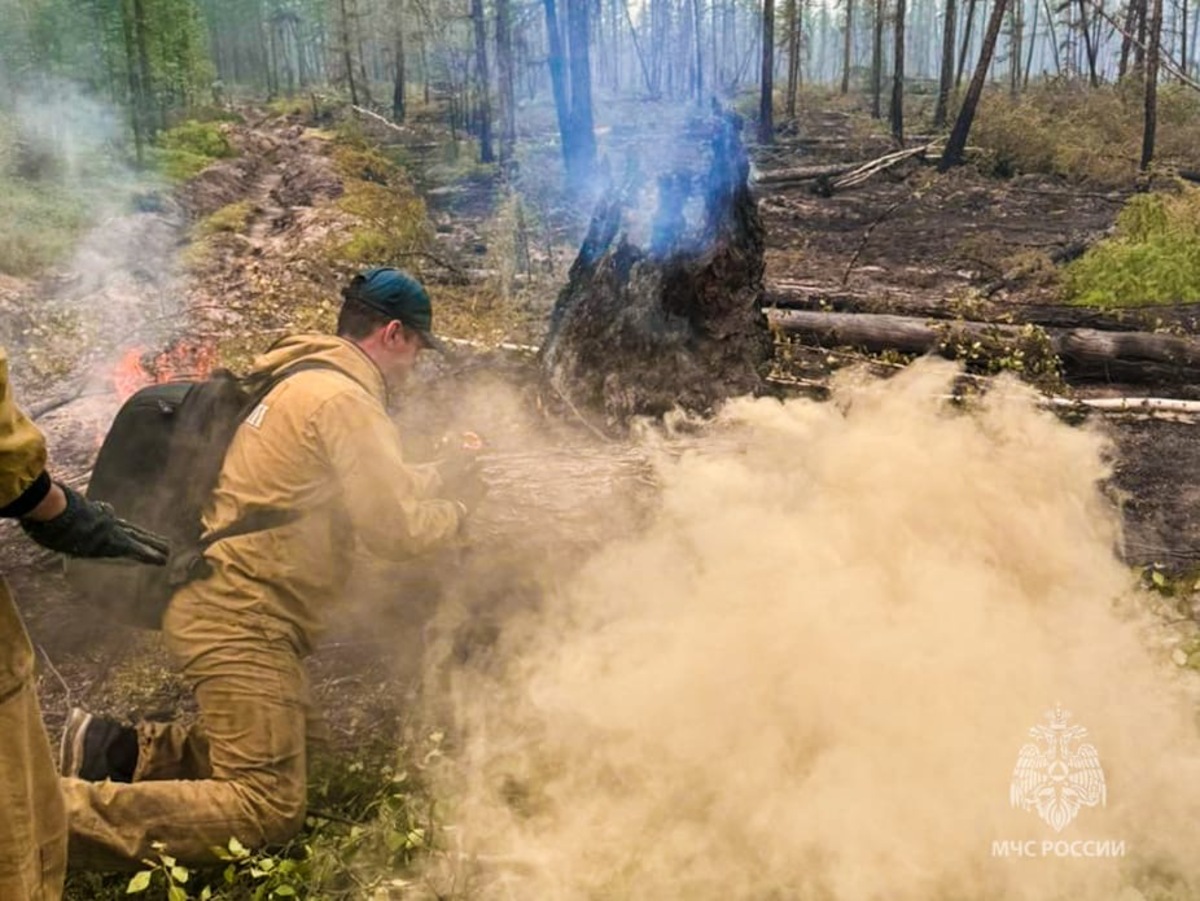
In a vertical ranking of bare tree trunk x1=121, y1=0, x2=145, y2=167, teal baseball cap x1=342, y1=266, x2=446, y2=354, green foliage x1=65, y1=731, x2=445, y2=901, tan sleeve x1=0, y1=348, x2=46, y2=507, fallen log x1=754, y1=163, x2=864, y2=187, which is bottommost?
green foliage x1=65, y1=731, x2=445, y2=901

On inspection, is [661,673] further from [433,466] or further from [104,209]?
[104,209]

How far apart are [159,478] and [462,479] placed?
1.07 m

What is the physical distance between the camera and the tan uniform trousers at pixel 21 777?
6.07ft

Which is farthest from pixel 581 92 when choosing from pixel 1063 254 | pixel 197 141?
pixel 197 141

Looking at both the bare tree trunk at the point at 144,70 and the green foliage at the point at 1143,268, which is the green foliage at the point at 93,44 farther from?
the green foliage at the point at 1143,268

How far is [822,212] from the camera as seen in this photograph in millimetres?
15727

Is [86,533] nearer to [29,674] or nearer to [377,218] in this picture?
[29,674]

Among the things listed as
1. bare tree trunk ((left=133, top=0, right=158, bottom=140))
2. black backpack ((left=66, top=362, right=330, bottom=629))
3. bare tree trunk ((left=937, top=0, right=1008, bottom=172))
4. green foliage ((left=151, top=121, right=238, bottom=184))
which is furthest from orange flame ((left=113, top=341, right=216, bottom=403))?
bare tree trunk ((left=937, top=0, right=1008, bottom=172))

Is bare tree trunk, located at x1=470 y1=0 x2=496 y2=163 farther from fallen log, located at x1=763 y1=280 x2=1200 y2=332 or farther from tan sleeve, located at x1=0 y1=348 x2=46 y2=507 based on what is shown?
tan sleeve, located at x1=0 y1=348 x2=46 y2=507

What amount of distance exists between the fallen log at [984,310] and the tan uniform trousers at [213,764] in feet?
20.5

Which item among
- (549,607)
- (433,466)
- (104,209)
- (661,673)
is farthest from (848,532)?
(104,209)

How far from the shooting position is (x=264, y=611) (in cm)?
283

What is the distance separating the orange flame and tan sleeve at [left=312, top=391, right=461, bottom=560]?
9.85ft

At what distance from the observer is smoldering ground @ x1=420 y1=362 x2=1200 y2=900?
2617 millimetres
